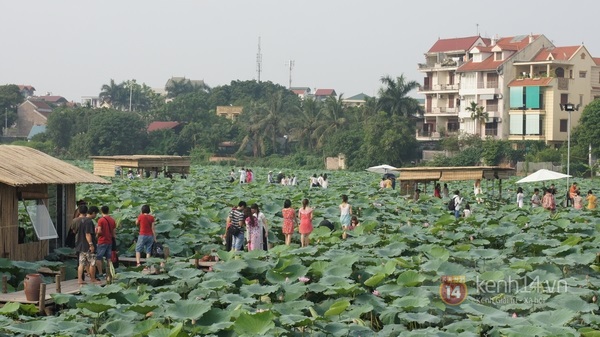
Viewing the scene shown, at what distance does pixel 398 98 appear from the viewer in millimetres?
58344

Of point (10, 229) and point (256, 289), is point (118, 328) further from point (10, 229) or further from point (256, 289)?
point (10, 229)

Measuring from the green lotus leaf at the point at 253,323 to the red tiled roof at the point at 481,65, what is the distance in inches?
1803

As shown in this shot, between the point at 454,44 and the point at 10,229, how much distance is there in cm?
4812

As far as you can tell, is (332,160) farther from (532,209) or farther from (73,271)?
(73,271)

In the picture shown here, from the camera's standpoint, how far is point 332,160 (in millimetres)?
59031

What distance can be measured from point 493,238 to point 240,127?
51927mm

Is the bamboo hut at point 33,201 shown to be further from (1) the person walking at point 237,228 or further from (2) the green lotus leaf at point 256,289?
(2) the green lotus leaf at point 256,289

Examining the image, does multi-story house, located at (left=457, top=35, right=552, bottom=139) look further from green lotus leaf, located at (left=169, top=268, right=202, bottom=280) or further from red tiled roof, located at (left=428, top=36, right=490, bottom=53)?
green lotus leaf, located at (left=169, top=268, right=202, bottom=280)

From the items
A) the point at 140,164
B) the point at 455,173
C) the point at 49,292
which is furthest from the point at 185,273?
the point at 140,164

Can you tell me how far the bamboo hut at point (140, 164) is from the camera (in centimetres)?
3550

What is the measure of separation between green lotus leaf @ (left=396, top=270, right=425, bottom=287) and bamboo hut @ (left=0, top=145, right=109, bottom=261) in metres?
5.30

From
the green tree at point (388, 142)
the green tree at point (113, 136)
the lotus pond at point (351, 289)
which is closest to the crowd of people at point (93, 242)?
the lotus pond at point (351, 289)

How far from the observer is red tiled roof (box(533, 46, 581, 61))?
52206 mm

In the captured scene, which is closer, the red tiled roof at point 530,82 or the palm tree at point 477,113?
the red tiled roof at point 530,82
